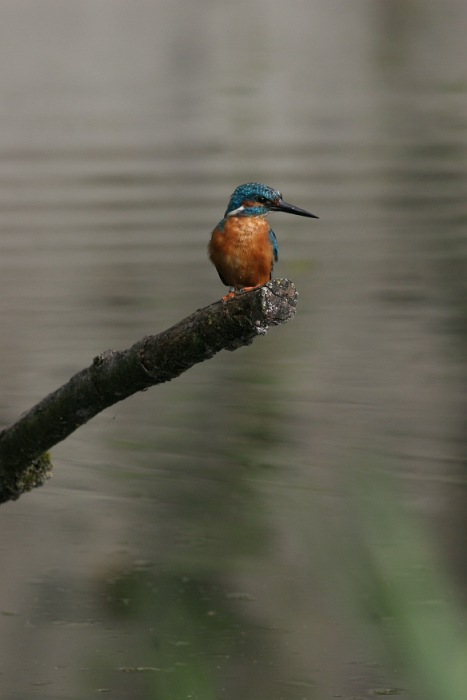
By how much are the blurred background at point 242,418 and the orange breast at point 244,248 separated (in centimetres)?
70

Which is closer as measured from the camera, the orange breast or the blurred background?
the orange breast

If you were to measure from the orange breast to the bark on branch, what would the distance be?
2.06 feet

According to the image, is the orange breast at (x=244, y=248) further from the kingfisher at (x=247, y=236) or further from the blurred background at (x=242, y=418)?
the blurred background at (x=242, y=418)

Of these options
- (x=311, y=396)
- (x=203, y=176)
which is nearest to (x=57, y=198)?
(x=203, y=176)

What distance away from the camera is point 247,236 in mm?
2572

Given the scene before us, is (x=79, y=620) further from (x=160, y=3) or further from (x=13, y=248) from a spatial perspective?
(x=160, y=3)

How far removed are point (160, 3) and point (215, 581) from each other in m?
16.8

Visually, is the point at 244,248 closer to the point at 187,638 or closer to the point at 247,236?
the point at 247,236

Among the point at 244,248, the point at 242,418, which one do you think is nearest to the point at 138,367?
the point at 244,248

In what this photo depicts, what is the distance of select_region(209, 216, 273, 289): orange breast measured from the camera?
8.45ft

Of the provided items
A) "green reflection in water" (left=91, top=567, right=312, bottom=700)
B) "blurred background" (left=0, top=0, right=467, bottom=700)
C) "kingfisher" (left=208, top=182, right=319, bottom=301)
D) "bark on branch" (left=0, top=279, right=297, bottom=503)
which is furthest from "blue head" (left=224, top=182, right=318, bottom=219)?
"green reflection in water" (left=91, top=567, right=312, bottom=700)

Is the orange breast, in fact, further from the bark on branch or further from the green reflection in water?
the green reflection in water

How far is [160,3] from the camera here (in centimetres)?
1822

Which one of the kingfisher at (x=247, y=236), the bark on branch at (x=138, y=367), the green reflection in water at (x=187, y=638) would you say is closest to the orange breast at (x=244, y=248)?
the kingfisher at (x=247, y=236)
